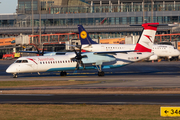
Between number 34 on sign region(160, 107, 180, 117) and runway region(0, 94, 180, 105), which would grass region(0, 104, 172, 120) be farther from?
number 34 on sign region(160, 107, 180, 117)

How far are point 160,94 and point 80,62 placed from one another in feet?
57.4

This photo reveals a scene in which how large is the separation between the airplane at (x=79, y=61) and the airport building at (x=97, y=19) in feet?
191

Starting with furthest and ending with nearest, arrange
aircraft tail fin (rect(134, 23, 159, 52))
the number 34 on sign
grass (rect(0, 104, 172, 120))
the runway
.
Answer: aircraft tail fin (rect(134, 23, 159, 52)), the runway, grass (rect(0, 104, 172, 120)), the number 34 on sign

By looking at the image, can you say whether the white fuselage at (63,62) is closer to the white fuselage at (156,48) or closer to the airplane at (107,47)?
the airplane at (107,47)

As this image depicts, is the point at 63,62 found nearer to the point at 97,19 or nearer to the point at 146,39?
the point at 146,39

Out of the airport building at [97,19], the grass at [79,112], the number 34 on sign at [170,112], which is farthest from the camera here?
the airport building at [97,19]

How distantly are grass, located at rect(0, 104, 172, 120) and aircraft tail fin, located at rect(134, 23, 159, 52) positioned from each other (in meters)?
25.5

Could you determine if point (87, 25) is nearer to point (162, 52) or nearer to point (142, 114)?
point (162, 52)

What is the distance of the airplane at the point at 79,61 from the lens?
37.2 m

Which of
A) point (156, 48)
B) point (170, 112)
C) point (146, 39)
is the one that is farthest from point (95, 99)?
point (156, 48)

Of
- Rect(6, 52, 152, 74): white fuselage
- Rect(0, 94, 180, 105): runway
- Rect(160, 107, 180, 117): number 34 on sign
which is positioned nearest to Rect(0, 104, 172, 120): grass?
Rect(0, 94, 180, 105): runway

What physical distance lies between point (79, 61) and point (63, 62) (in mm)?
2182

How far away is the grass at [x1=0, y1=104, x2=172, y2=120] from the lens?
1512cm

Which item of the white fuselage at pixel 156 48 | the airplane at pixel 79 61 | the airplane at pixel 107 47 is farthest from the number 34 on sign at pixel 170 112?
the white fuselage at pixel 156 48
